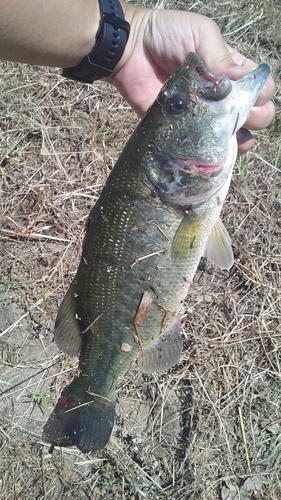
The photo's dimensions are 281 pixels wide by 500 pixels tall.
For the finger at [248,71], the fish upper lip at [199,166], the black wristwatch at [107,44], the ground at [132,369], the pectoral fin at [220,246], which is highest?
the finger at [248,71]

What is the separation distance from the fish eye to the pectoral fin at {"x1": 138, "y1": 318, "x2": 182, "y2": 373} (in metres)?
0.92

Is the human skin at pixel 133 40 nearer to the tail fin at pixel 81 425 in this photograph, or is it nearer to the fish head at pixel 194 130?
the fish head at pixel 194 130

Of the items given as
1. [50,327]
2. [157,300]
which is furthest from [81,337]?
[50,327]

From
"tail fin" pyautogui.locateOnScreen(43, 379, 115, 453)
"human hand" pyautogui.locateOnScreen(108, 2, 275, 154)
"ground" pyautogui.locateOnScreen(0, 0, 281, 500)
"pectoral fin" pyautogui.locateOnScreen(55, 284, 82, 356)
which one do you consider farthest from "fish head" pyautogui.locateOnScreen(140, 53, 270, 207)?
"ground" pyautogui.locateOnScreen(0, 0, 281, 500)

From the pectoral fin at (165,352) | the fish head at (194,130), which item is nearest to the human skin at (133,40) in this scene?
Answer: the fish head at (194,130)

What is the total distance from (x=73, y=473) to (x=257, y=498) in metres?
1.16

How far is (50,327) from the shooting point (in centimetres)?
315

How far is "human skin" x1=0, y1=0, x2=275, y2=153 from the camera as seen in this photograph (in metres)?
1.97

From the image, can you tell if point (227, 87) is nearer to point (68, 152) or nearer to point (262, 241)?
point (262, 241)

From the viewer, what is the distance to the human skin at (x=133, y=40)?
1.97 m

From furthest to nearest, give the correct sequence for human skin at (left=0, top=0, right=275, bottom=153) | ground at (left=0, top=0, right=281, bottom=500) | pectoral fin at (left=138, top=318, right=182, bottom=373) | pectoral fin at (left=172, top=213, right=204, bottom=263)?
1. ground at (left=0, top=0, right=281, bottom=500)
2. pectoral fin at (left=138, top=318, right=182, bottom=373)
3. human skin at (left=0, top=0, right=275, bottom=153)
4. pectoral fin at (left=172, top=213, right=204, bottom=263)

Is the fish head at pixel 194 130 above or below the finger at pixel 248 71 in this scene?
below

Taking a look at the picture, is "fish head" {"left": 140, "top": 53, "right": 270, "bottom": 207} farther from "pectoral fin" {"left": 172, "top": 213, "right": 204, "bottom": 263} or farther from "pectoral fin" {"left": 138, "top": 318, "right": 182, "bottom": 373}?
"pectoral fin" {"left": 138, "top": 318, "right": 182, "bottom": 373}

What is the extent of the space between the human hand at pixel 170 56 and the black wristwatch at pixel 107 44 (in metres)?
0.13
